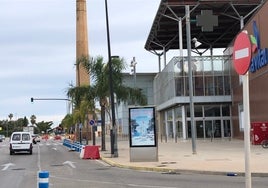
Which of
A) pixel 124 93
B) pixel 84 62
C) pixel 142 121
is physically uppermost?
pixel 84 62

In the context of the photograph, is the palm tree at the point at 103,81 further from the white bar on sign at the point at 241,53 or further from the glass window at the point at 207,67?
the white bar on sign at the point at 241,53

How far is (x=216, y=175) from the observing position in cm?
1731

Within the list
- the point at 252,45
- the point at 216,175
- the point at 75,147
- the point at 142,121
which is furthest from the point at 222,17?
the point at 252,45

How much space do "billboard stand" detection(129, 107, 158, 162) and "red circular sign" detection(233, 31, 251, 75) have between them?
55.0 feet

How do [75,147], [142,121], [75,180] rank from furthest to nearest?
[75,147] → [142,121] → [75,180]

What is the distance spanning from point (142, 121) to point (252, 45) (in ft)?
57.4

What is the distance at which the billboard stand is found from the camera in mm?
23875

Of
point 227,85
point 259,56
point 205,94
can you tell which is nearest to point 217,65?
point 227,85

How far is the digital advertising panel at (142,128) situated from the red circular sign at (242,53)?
16.8 metres

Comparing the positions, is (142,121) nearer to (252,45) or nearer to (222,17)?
(252,45)

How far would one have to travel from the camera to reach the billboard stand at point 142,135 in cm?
2388

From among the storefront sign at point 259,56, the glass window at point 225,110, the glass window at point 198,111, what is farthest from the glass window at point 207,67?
the storefront sign at point 259,56

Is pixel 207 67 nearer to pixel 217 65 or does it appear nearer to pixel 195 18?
pixel 217 65

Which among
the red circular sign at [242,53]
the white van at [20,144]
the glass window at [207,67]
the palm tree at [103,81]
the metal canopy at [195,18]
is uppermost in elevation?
the metal canopy at [195,18]
